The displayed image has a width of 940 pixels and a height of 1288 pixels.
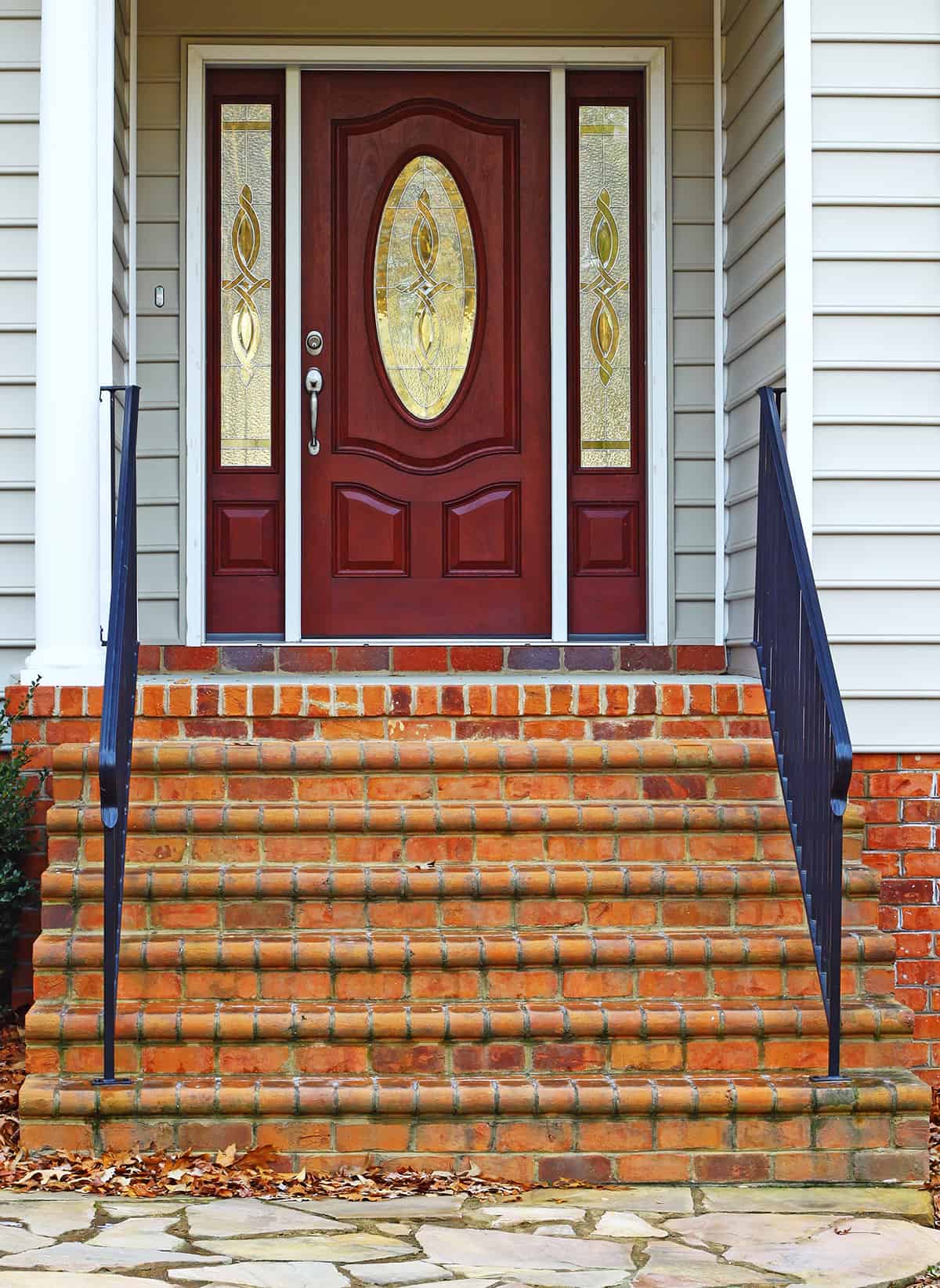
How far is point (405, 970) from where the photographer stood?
3596mm

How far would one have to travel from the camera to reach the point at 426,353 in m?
5.45

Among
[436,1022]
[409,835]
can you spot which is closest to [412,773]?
[409,835]

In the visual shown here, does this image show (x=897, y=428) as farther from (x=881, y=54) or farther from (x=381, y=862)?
(x=381, y=862)

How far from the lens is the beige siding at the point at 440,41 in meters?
5.28

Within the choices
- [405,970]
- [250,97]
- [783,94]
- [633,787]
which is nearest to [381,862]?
[405,970]

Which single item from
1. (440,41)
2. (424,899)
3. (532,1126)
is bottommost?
(532,1126)

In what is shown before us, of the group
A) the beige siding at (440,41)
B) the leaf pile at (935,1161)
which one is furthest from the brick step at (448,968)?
the beige siding at (440,41)

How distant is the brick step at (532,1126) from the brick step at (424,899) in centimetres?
50

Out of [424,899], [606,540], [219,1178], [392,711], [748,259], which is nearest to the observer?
[219,1178]

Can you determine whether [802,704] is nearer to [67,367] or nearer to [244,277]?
[67,367]

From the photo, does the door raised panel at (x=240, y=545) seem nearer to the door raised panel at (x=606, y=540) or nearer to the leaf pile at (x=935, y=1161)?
the door raised panel at (x=606, y=540)

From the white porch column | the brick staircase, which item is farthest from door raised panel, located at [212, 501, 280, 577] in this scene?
the brick staircase

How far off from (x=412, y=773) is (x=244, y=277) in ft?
7.37

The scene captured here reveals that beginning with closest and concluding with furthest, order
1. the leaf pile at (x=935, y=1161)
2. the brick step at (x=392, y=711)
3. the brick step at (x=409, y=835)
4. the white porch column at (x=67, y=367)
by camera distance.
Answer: the leaf pile at (x=935, y=1161)
the brick step at (x=409, y=835)
the brick step at (x=392, y=711)
the white porch column at (x=67, y=367)
